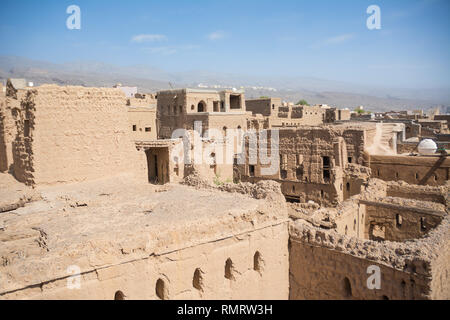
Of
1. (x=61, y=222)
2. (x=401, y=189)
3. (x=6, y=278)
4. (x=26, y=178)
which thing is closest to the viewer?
(x=6, y=278)

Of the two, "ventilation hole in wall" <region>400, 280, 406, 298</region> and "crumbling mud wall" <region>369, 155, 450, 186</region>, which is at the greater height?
"crumbling mud wall" <region>369, 155, 450, 186</region>

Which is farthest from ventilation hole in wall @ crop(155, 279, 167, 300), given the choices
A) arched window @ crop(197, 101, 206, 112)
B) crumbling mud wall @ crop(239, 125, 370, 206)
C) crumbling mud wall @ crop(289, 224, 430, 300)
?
arched window @ crop(197, 101, 206, 112)

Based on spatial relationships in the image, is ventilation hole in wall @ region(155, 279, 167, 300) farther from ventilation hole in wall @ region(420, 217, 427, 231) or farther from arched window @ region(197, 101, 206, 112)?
arched window @ region(197, 101, 206, 112)

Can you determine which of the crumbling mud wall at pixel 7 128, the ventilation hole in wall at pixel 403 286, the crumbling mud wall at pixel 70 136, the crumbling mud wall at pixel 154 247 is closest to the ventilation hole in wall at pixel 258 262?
the crumbling mud wall at pixel 154 247

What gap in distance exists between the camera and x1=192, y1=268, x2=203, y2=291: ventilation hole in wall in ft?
28.3

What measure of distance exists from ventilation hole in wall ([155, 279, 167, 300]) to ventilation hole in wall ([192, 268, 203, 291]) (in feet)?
2.81

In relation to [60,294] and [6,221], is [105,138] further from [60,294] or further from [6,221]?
[60,294]

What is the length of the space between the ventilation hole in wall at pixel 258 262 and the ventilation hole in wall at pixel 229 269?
92 centimetres

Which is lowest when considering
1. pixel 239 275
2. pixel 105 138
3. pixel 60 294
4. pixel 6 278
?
pixel 239 275

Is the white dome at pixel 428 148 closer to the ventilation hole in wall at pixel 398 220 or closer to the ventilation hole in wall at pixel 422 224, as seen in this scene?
the ventilation hole in wall at pixel 398 220

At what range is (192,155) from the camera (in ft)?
65.8

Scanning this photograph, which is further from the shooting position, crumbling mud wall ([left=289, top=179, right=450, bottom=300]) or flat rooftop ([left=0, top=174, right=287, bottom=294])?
crumbling mud wall ([left=289, top=179, right=450, bottom=300])

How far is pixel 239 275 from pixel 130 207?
355 centimetres

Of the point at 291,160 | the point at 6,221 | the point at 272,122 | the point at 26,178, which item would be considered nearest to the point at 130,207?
the point at 6,221
